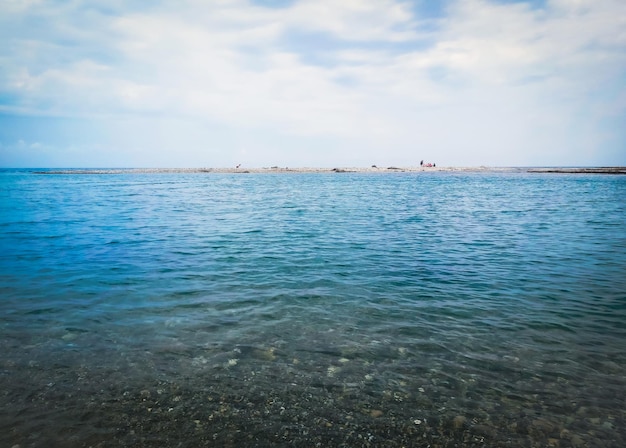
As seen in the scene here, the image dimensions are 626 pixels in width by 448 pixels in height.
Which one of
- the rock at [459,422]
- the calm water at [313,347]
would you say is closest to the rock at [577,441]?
the calm water at [313,347]

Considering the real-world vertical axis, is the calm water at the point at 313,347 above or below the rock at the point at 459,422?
above

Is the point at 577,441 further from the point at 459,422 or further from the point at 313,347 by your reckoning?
the point at 313,347

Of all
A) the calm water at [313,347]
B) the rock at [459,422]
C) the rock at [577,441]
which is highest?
the calm water at [313,347]

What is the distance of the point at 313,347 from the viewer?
345 inches

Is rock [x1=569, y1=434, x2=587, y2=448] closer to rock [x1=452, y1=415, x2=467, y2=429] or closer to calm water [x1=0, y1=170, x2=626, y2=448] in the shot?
calm water [x1=0, y1=170, x2=626, y2=448]

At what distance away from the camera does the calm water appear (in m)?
6.06

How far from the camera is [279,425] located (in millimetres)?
6074

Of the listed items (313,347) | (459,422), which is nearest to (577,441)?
(459,422)

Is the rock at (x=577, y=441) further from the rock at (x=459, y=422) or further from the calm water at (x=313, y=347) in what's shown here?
the rock at (x=459, y=422)

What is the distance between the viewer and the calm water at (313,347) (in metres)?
6.06

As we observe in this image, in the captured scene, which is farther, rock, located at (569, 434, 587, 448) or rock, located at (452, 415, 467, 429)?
rock, located at (452, 415, 467, 429)

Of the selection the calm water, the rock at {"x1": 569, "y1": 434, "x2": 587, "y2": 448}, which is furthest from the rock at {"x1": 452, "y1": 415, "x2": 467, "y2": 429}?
the rock at {"x1": 569, "y1": 434, "x2": 587, "y2": 448}

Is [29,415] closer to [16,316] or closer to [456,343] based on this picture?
[16,316]

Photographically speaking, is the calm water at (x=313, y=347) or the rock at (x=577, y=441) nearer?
the rock at (x=577, y=441)
